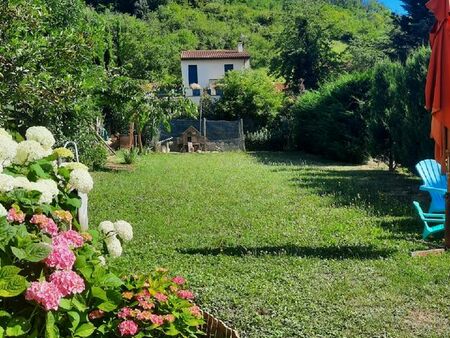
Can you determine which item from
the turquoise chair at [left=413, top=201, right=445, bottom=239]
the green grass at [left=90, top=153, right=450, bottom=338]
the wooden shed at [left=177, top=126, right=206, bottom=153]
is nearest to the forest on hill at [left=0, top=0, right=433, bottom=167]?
the green grass at [left=90, top=153, right=450, bottom=338]

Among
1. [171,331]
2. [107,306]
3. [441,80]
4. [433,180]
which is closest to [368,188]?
[433,180]

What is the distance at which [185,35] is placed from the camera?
58.6 metres

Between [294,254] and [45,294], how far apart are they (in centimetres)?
381

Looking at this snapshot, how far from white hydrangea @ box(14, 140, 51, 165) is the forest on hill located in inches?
115

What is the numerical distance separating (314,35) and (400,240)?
28.6 meters

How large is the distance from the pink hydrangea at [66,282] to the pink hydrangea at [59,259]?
0.04m

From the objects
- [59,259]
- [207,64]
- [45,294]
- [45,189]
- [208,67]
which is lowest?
[45,294]

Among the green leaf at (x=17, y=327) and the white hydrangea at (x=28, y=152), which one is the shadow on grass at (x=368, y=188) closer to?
the white hydrangea at (x=28, y=152)

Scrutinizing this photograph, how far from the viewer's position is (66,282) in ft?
6.97

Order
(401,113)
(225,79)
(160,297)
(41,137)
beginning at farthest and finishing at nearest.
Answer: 1. (225,79)
2. (401,113)
3. (41,137)
4. (160,297)

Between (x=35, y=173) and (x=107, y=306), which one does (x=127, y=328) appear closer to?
(x=107, y=306)

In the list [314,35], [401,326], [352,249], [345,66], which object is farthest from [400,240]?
[345,66]

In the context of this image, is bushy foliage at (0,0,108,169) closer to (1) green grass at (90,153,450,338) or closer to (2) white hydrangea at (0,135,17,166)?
(1) green grass at (90,153,450,338)

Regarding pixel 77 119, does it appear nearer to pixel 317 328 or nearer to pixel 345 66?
pixel 317 328
